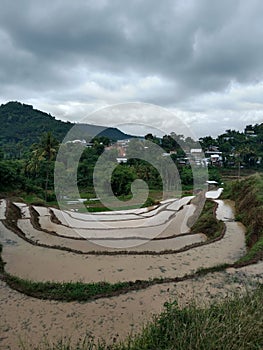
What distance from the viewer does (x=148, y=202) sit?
23969 millimetres

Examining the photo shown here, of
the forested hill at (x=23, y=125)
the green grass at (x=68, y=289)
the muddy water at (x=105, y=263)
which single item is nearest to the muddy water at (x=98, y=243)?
the muddy water at (x=105, y=263)

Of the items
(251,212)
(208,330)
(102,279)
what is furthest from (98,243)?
(208,330)

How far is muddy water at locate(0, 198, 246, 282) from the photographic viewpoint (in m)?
6.71

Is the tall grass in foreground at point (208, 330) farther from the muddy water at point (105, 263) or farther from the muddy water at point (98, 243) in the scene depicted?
the muddy water at point (98, 243)

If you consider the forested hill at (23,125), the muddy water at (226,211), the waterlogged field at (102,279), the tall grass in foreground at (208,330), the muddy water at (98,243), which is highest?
the forested hill at (23,125)

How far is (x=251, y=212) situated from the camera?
40.0ft

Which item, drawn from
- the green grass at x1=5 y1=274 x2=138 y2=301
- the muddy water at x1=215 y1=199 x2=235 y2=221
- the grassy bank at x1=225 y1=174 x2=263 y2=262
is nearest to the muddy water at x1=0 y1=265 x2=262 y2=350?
the green grass at x1=5 y1=274 x2=138 y2=301

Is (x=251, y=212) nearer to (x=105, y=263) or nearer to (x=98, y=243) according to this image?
(x=98, y=243)

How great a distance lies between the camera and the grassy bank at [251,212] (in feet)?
25.4

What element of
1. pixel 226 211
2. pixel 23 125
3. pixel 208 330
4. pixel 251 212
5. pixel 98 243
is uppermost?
pixel 23 125

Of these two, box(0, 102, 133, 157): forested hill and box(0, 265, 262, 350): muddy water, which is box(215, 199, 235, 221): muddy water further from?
box(0, 102, 133, 157): forested hill

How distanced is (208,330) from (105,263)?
5.05 m

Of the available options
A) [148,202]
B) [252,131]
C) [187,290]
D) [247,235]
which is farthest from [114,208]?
[252,131]

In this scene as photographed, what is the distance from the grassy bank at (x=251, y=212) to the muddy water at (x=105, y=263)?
0.65 meters
